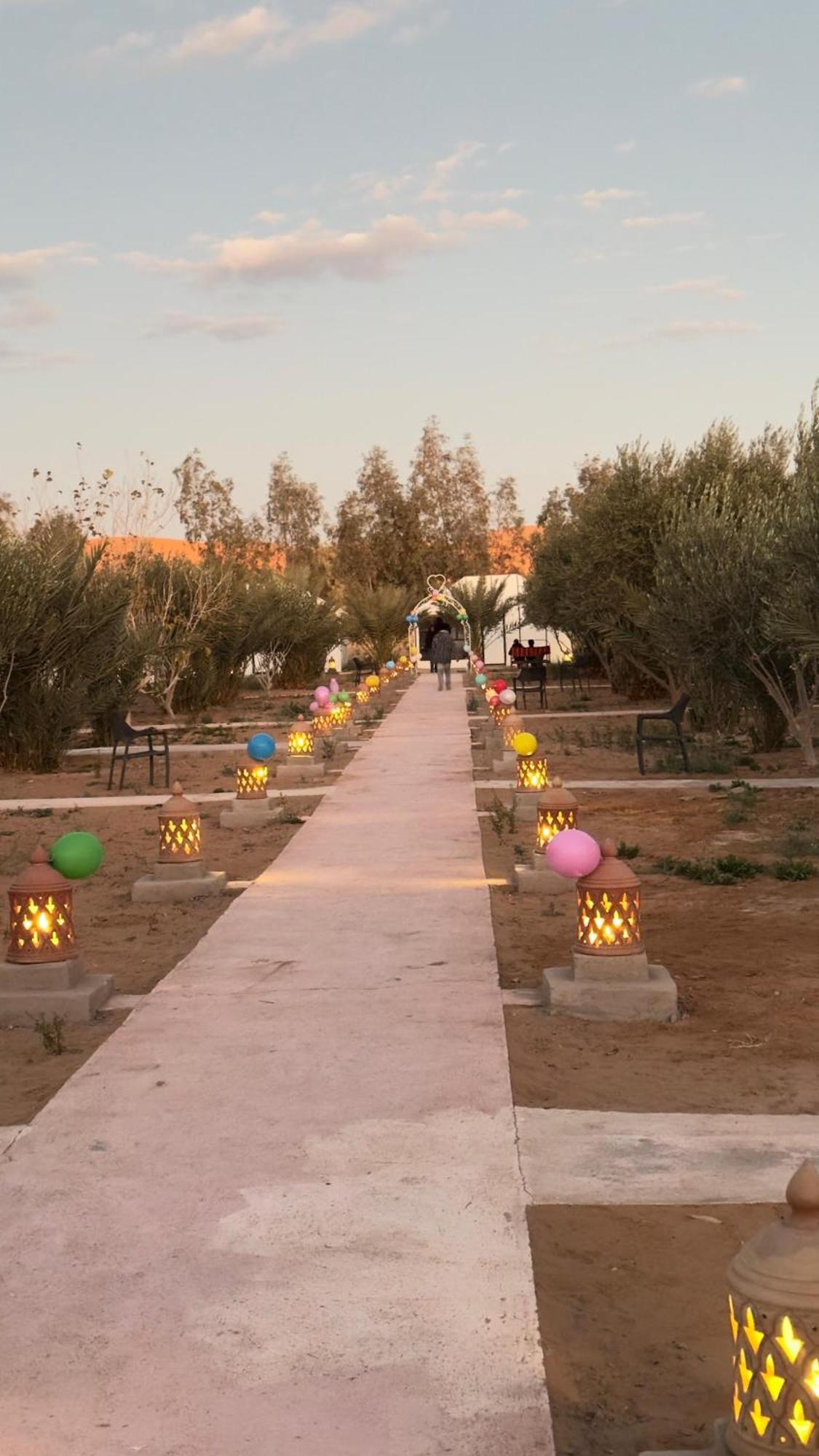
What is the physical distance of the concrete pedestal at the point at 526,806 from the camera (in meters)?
14.9

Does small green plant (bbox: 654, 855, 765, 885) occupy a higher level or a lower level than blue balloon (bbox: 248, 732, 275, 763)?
lower

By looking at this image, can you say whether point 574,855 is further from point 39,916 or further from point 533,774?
point 533,774

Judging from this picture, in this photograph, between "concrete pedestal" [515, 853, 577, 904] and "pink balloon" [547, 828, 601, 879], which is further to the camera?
"concrete pedestal" [515, 853, 577, 904]

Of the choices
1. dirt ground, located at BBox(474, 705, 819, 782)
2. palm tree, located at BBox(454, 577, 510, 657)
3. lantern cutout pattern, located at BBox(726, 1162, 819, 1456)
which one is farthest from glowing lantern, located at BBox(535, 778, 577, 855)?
palm tree, located at BBox(454, 577, 510, 657)

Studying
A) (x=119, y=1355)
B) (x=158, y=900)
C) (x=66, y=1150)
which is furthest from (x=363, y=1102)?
(x=158, y=900)

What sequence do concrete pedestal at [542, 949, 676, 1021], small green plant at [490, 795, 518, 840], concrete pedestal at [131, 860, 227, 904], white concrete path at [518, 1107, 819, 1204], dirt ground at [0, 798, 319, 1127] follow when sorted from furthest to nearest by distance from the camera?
small green plant at [490, 795, 518, 840] → concrete pedestal at [131, 860, 227, 904] → concrete pedestal at [542, 949, 676, 1021] → dirt ground at [0, 798, 319, 1127] → white concrete path at [518, 1107, 819, 1204]

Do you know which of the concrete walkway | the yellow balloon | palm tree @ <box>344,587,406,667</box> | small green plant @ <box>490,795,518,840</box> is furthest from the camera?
palm tree @ <box>344,587,406,667</box>

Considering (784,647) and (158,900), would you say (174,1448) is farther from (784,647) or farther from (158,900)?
(784,647)

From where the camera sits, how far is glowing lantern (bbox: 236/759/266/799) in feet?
50.5

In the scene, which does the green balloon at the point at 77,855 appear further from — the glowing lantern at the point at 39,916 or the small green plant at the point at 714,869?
the small green plant at the point at 714,869

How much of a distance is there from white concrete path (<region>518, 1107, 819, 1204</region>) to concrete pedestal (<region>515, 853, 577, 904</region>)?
5042mm

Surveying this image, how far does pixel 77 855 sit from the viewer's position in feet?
25.7

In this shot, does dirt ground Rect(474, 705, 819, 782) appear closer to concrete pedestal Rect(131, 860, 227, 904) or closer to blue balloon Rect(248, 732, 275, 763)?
blue balloon Rect(248, 732, 275, 763)

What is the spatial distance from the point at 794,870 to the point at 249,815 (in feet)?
18.9
